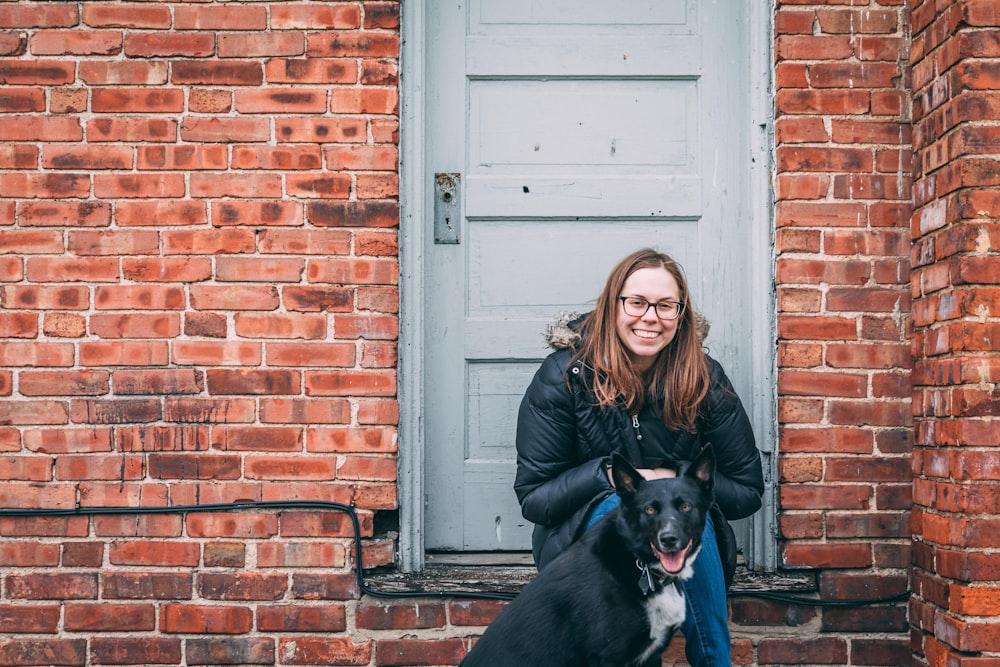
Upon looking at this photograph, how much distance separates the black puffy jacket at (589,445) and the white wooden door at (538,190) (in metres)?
0.56

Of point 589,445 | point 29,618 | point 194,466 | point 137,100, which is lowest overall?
point 29,618

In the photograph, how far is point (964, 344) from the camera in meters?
2.98

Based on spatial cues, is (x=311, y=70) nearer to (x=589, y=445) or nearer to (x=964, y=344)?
(x=589, y=445)

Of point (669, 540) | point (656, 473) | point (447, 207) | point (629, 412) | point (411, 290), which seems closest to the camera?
point (669, 540)

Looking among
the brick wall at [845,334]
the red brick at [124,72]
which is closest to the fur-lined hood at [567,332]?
the brick wall at [845,334]

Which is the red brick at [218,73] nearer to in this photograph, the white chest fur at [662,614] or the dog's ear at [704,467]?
the dog's ear at [704,467]

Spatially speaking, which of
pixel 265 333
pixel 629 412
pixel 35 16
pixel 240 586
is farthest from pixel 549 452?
pixel 35 16

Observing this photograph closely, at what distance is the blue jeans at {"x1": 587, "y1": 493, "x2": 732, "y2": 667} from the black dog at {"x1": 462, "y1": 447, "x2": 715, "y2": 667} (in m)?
0.07

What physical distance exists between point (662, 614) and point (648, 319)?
35.0 inches

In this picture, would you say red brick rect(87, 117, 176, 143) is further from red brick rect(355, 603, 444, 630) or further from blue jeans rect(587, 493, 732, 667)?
blue jeans rect(587, 493, 732, 667)

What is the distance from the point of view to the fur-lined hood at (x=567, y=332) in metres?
3.10

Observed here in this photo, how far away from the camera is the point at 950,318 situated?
304 cm

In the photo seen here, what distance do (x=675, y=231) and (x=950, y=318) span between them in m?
1.04

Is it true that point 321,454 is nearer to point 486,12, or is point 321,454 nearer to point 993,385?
point 486,12
